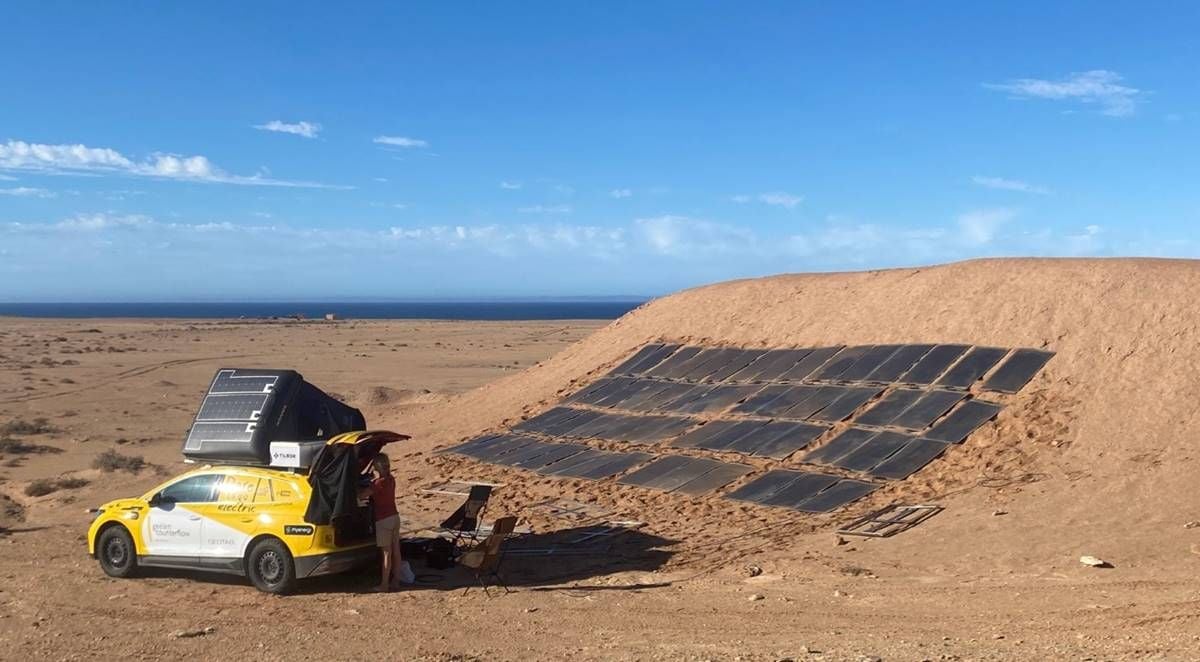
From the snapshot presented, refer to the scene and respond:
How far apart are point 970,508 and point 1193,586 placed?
4108 mm

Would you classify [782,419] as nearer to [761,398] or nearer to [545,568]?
[761,398]

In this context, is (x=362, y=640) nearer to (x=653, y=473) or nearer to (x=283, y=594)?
(x=283, y=594)

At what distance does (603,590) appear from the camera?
41.8 feet

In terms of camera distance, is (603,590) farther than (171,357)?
No

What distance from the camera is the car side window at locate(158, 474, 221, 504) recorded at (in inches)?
519

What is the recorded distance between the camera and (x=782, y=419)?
2067 cm

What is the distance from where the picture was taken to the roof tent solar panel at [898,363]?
20984mm

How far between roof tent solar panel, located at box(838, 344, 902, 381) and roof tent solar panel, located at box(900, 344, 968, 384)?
902 millimetres

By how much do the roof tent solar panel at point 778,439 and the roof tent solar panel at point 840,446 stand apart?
0.41 meters

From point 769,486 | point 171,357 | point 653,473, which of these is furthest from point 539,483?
point 171,357

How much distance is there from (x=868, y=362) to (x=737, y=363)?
3.64 m

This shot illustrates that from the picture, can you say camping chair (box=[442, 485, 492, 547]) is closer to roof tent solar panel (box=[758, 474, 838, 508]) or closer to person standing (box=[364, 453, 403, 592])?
person standing (box=[364, 453, 403, 592])

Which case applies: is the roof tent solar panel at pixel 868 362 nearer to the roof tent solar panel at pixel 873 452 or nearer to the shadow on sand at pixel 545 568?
the roof tent solar panel at pixel 873 452

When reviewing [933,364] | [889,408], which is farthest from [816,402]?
[933,364]
